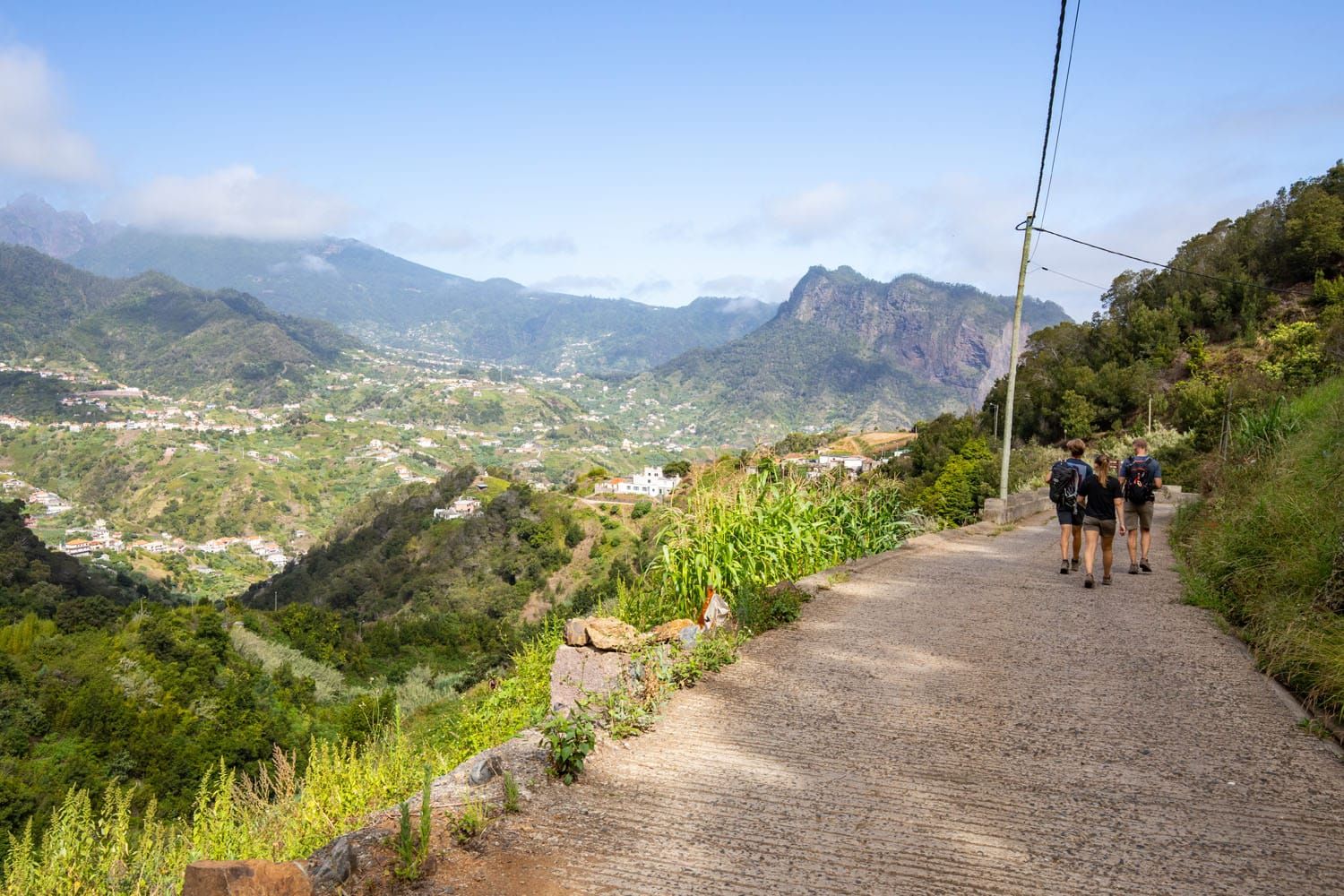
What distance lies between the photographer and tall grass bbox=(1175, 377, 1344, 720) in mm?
5055

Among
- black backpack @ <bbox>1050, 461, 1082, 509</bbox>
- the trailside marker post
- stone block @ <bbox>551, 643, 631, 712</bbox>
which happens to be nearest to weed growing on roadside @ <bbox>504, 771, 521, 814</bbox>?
stone block @ <bbox>551, 643, 631, 712</bbox>

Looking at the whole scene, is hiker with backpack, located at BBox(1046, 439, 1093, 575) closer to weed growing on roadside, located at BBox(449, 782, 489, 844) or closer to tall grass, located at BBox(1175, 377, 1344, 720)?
tall grass, located at BBox(1175, 377, 1344, 720)

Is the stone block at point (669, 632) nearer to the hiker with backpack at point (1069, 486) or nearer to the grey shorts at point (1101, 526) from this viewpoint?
the hiker with backpack at point (1069, 486)

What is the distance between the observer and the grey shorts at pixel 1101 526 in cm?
887

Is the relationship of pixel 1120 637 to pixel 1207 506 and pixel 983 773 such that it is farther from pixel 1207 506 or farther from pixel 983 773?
pixel 1207 506

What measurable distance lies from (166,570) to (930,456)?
95.2m

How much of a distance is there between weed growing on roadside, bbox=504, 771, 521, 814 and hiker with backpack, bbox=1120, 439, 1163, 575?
7.99 meters

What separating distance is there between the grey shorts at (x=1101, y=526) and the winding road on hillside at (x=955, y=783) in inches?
99.5

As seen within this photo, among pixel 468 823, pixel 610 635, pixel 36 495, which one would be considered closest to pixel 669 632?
pixel 610 635

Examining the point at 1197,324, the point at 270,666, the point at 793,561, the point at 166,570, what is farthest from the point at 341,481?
the point at 793,561

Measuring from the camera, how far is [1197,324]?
40.3 m

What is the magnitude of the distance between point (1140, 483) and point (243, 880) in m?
9.57

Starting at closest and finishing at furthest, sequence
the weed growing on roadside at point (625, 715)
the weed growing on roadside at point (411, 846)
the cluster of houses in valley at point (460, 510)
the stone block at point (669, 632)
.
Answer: the weed growing on roadside at point (411, 846), the weed growing on roadside at point (625, 715), the stone block at point (669, 632), the cluster of houses in valley at point (460, 510)

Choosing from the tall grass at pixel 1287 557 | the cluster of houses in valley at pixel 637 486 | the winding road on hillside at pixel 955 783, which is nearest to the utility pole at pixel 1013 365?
the tall grass at pixel 1287 557
